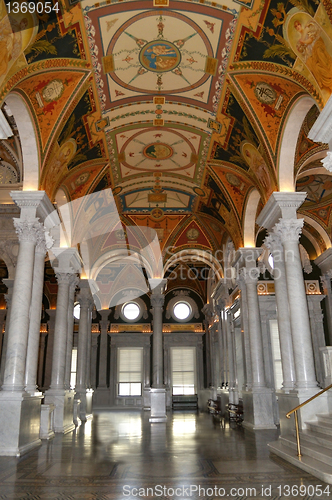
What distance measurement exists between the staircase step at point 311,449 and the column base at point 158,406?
314 inches

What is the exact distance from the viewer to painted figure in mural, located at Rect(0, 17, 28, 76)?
24.4 feet

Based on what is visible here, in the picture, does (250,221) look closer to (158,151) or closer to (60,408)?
(158,151)

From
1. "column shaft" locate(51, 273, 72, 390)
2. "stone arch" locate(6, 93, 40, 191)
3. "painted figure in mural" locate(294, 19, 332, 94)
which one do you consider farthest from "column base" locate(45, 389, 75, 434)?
"painted figure in mural" locate(294, 19, 332, 94)

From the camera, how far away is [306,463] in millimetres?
6734

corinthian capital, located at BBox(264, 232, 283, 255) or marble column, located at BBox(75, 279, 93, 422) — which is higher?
corinthian capital, located at BBox(264, 232, 283, 255)

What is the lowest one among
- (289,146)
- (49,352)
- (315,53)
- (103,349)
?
(49,352)

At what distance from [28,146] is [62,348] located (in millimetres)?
6552

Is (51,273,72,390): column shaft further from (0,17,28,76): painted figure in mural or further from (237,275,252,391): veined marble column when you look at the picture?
(0,17,28,76): painted figure in mural

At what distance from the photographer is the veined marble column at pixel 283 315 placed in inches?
417

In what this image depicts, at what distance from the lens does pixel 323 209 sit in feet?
54.5

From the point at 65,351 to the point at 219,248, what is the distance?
9.26 metres

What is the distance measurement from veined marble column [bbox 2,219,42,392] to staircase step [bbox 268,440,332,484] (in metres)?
5.59

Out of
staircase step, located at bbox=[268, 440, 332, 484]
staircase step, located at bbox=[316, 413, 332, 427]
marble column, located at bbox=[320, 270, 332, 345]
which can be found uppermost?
marble column, located at bbox=[320, 270, 332, 345]

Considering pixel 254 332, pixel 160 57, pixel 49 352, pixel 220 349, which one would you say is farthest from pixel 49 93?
pixel 49 352
